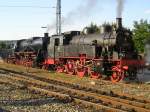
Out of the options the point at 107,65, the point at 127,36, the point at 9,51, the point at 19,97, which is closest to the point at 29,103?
the point at 19,97

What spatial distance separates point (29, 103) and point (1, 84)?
5907 mm

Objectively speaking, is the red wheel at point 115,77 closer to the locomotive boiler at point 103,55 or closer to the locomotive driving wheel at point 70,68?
the locomotive boiler at point 103,55

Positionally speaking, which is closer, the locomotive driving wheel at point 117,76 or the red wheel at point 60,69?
the locomotive driving wheel at point 117,76

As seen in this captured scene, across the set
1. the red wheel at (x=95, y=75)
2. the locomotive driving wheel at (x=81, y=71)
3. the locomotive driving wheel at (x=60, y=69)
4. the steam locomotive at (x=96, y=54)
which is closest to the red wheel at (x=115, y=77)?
the steam locomotive at (x=96, y=54)

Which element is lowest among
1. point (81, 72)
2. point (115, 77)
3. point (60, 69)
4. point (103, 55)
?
point (115, 77)

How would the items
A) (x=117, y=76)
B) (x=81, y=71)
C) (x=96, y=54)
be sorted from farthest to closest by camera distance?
(x=81, y=71) < (x=96, y=54) < (x=117, y=76)

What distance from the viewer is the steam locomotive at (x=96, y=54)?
20.0m

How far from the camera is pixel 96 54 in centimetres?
2136

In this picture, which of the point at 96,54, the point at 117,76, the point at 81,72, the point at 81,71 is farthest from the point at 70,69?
the point at 117,76

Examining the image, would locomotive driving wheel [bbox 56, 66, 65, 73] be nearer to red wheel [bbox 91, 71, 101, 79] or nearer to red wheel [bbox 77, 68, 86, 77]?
red wheel [bbox 77, 68, 86, 77]

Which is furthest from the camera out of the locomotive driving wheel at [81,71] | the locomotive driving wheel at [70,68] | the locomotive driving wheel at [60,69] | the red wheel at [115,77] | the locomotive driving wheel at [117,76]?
the locomotive driving wheel at [60,69]

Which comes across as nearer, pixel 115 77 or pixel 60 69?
pixel 115 77

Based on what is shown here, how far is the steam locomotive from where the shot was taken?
20.0m

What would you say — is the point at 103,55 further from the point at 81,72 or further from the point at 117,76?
the point at 81,72
